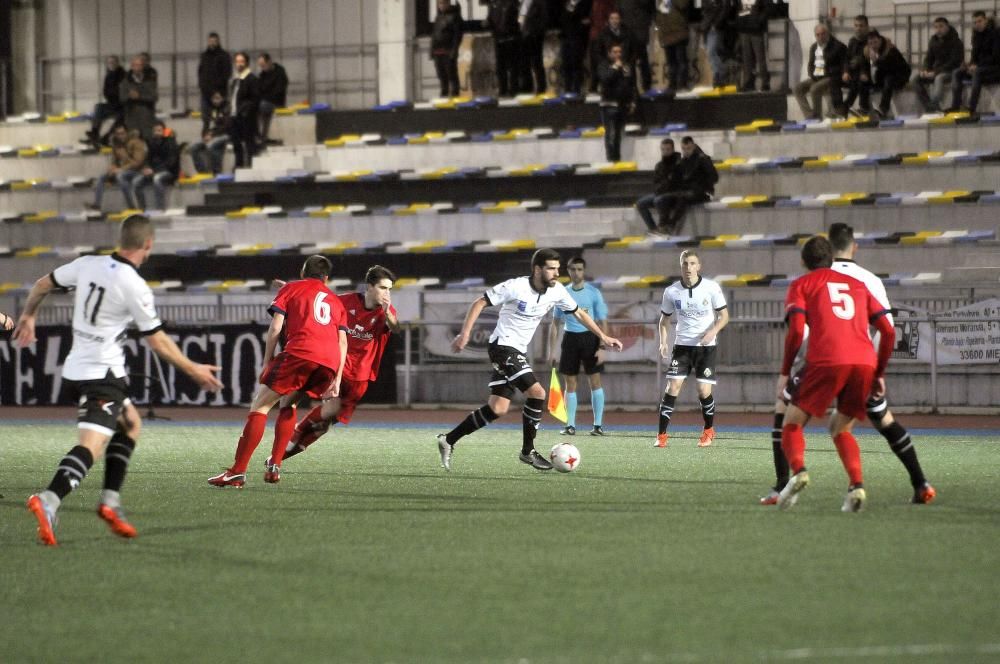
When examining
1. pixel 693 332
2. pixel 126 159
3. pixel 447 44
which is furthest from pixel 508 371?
pixel 126 159

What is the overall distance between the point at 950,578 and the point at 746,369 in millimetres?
16183

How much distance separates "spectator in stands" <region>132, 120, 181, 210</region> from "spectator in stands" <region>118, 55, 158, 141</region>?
0.44 metres

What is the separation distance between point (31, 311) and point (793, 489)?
5250 millimetres

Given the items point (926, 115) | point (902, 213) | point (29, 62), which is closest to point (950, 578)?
point (902, 213)

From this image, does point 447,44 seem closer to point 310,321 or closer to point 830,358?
point 310,321

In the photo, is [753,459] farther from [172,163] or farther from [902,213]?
[172,163]

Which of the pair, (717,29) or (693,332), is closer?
(693,332)

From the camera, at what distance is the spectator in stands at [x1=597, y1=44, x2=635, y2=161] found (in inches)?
1113

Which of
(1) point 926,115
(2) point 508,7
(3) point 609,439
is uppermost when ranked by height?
(2) point 508,7

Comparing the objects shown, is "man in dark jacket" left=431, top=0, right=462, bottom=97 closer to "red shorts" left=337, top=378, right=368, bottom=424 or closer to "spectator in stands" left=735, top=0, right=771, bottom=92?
"spectator in stands" left=735, top=0, right=771, bottom=92

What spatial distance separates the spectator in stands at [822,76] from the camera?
27906mm

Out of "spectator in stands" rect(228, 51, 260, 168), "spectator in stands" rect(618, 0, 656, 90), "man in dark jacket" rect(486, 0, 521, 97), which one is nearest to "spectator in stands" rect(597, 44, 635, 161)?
"spectator in stands" rect(618, 0, 656, 90)

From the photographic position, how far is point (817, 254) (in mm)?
11016

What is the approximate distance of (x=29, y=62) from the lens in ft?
123
